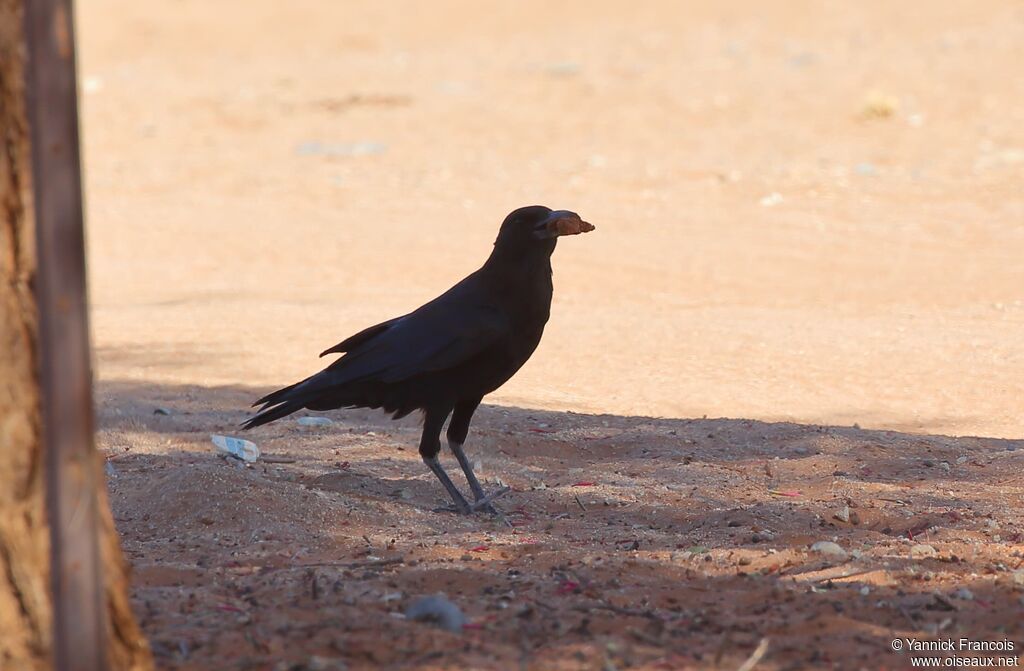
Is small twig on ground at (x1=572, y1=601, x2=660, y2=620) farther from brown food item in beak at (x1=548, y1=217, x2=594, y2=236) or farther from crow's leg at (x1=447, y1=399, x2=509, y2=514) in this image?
brown food item in beak at (x1=548, y1=217, x2=594, y2=236)

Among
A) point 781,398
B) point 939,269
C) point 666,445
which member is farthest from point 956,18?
point 666,445

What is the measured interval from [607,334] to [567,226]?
14.2ft

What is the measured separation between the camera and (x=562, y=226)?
499 centimetres

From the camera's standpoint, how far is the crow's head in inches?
197

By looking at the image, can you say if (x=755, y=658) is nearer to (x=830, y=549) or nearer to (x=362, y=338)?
(x=830, y=549)

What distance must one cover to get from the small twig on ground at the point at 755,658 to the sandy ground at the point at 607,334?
0.04 meters

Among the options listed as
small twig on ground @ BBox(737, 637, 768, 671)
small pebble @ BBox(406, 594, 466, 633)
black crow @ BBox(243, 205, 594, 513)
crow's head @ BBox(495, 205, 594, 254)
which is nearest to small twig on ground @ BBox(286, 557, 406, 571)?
small pebble @ BBox(406, 594, 466, 633)

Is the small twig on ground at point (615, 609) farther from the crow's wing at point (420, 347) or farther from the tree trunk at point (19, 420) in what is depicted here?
the crow's wing at point (420, 347)

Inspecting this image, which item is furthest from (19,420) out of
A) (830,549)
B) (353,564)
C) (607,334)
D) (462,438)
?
(607,334)

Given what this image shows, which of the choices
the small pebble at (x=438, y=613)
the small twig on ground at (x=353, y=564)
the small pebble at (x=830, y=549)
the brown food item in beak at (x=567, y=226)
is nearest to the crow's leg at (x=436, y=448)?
the brown food item in beak at (x=567, y=226)

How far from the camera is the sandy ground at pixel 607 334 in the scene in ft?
11.8

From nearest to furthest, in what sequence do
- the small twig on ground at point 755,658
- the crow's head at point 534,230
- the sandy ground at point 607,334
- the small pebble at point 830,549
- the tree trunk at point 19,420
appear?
1. the tree trunk at point 19,420
2. the small twig on ground at point 755,658
3. the sandy ground at point 607,334
4. the small pebble at point 830,549
5. the crow's head at point 534,230

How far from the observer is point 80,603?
2365 mm

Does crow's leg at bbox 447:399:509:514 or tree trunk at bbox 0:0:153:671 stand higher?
tree trunk at bbox 0:0:153:671
